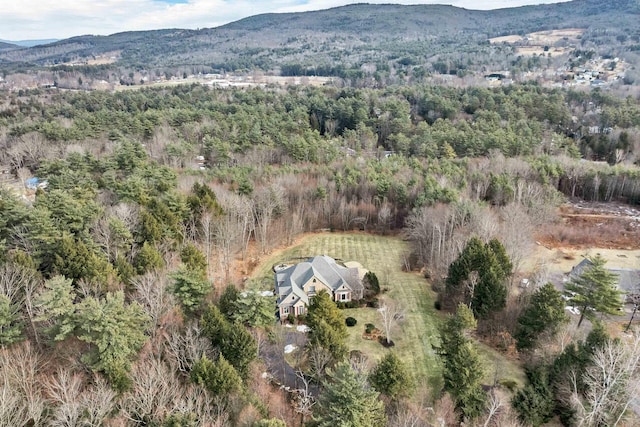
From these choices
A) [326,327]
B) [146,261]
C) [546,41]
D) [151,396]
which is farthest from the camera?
[546,41]

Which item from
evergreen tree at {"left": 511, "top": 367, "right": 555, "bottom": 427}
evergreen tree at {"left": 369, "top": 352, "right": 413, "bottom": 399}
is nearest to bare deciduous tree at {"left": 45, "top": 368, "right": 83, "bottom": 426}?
evergreen tree at {"left": 369, "top": 352, "right": 413, "bottom": 399}

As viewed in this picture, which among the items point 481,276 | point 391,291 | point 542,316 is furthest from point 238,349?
point 542,316

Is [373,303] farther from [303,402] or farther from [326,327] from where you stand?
[303,402]

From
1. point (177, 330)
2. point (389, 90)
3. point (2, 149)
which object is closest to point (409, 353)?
point (177, 330)

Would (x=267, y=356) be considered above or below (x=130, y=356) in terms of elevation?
below

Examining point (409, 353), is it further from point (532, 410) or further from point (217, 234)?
point (217, 234)

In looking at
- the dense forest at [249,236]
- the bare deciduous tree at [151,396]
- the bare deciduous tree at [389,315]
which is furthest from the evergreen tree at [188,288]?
the bare deciduous tree at [389,315]
